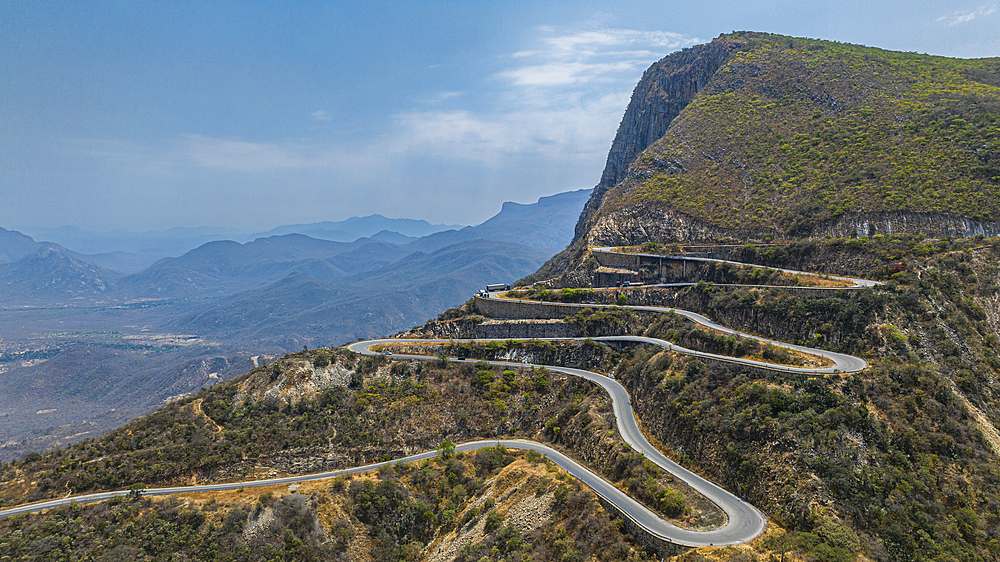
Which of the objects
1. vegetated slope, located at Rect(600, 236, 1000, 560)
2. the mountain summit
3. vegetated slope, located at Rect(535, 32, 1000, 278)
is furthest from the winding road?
the mountain summit

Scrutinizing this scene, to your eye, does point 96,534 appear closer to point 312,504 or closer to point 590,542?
point 312,504

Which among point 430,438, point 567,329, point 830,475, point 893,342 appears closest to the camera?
point 830,475

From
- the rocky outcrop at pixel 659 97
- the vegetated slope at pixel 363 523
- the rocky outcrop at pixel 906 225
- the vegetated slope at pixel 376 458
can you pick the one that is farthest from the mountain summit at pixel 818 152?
the vegetated slope at pixel 363 523

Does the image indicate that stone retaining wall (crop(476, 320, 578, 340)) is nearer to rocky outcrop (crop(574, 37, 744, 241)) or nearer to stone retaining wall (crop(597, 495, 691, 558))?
stone retaining wall (crop(597, 495, 691, 558))

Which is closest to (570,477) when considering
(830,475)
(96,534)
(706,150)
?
(830,475)

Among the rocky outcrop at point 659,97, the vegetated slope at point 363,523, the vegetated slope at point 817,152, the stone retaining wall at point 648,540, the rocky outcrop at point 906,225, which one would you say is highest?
the rocky outcrop at point 659,97

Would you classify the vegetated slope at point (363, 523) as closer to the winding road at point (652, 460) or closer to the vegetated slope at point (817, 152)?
the winding road at point (652, 460)
